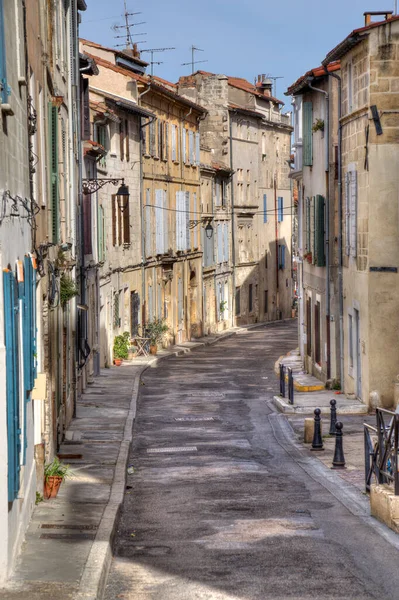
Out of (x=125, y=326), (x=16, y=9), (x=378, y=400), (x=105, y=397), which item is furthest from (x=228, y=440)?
(x=125, y=326)

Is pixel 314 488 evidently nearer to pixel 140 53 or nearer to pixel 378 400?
pixel 378 400

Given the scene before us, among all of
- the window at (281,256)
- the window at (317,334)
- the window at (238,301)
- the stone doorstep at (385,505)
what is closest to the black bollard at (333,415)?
the stone doorstep at (385,505)

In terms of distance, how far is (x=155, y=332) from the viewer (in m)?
44.7

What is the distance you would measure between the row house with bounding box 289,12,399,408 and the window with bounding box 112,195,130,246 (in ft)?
32.6

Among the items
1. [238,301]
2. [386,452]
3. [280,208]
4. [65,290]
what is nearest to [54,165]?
[65,290]

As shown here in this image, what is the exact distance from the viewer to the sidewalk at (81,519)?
32.6 feet

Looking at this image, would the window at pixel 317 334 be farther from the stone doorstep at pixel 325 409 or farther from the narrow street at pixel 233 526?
the narrow street at pixel 233 526

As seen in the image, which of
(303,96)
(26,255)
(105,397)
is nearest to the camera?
(26,255)

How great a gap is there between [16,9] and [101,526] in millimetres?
5711

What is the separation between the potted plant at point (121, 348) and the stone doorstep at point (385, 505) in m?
26.0

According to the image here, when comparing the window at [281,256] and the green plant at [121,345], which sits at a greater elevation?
the window at [281,256]

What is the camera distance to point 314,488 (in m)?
16.1

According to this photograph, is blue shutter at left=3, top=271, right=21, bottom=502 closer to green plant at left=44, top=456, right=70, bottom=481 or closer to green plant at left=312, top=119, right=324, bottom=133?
green plant at left=44, top=456, right=70, bottom=481

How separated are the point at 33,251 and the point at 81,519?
340cm
